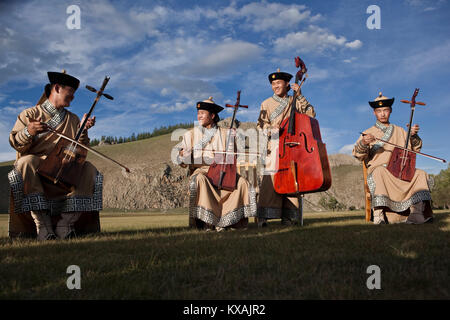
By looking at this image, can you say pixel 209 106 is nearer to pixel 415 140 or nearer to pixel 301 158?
pixel 301 158

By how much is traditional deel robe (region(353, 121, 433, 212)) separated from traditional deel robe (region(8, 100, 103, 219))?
450cm

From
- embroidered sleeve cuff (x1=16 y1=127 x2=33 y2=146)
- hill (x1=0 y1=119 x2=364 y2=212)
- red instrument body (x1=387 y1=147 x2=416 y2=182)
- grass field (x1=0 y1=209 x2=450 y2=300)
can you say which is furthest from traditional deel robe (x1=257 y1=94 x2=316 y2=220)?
hill (x1=0 y1=119 x2=364 y2=212)

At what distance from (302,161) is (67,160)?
3.26 meters

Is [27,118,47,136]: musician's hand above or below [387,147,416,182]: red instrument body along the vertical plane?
above

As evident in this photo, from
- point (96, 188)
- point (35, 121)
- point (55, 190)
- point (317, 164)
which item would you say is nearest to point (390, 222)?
point (317, 164)

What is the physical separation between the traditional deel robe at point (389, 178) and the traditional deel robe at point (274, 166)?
1356 mm

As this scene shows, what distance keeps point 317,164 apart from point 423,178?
233 centimetres

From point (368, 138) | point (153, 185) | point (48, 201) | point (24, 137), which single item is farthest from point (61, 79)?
point (153, 185)

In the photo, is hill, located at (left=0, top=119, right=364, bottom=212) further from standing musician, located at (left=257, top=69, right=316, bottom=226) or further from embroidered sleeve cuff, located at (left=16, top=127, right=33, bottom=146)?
embroidered sleeve cuff, located at (left=16, top=127, right=33, bottom=146)

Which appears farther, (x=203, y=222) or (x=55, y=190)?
(x=203, y=222)

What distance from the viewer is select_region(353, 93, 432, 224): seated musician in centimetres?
572

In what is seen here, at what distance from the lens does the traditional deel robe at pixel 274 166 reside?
224 inches
